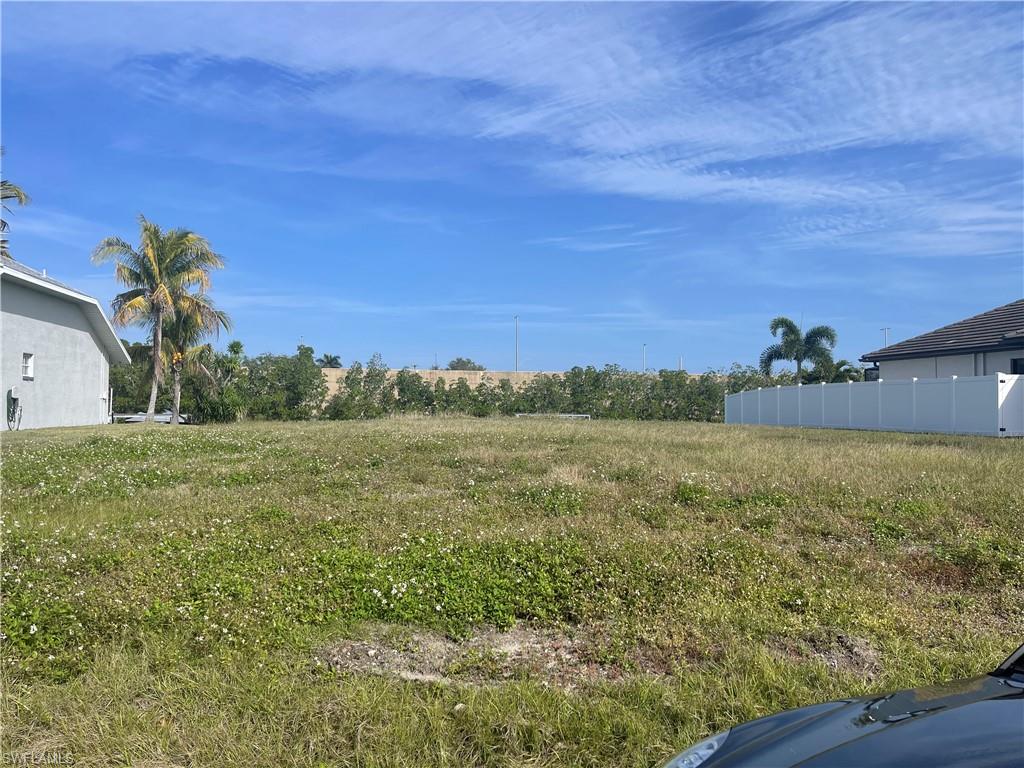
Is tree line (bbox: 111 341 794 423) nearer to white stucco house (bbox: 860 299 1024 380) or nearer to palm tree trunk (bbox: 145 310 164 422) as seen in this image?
palm tree trunk (bbox: 145 310 164 422)

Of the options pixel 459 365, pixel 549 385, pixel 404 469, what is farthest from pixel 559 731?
pixel 459 365

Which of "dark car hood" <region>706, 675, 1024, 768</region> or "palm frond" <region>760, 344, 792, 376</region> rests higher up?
"palm frond" <region>760, 344, 792, 376</region>

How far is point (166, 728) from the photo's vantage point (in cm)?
345

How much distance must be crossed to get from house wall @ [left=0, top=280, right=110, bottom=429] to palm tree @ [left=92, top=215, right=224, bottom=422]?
77.3 inches

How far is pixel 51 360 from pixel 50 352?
0.92 ft

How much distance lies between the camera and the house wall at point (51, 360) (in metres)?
21.7

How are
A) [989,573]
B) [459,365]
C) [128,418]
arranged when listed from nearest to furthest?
[989,573]
[128,418]
[459,365]

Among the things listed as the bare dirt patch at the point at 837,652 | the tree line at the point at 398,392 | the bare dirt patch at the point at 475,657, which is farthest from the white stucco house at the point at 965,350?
the bare dirt patch at the point at 475,657

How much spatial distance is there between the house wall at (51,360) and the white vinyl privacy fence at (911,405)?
25.7 meters

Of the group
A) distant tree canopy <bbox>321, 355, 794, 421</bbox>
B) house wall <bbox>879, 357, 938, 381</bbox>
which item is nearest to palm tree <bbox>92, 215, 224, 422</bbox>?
distant tree canopy <bbox>321, 355, 794, 421</bbox>

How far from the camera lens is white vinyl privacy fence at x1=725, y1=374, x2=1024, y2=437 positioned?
19.3 meters

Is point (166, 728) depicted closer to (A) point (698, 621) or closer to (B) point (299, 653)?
(B) point (299, 653)

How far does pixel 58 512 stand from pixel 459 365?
6780cm

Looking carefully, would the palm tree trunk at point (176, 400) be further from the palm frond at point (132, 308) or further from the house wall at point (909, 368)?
the house wall at point (909, 368)
